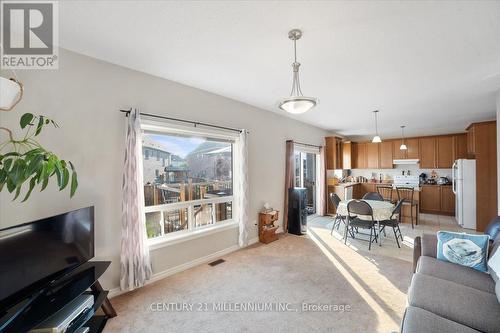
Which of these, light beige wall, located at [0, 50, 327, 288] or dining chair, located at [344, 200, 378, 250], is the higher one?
light beige wall, located at [0, 50, 327, 288]

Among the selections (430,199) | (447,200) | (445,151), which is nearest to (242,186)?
(430,199)

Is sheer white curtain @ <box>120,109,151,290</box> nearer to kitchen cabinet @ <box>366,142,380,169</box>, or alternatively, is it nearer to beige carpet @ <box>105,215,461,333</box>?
beige carpet @ <box>105,215,461,333</box>

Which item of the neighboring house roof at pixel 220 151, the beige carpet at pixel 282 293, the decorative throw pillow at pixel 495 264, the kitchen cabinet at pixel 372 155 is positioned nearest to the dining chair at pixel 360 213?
the beige carpet at pixel 282 293

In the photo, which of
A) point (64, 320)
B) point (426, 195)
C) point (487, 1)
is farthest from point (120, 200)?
point (426, 195)

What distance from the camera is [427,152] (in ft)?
21.3

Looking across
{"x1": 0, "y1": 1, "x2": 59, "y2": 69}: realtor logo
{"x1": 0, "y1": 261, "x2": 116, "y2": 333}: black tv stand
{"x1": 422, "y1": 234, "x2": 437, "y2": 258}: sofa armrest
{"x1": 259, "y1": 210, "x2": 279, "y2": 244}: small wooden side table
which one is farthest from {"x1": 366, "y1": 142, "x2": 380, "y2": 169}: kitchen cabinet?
{"x1": 0, "y1": 1, "x2": 59, "y2": 69}: realtor logo

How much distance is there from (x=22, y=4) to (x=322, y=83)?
2992 mm

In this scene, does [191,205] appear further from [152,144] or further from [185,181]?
[152,144]

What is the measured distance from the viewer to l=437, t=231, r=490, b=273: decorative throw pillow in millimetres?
2006

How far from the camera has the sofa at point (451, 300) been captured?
4.42 ft

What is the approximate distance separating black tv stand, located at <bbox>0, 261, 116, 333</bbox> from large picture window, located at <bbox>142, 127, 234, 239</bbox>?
89 cm

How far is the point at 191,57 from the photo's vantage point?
229 cm

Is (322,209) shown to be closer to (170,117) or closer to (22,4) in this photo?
(170,117)

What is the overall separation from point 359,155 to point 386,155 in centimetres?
79
